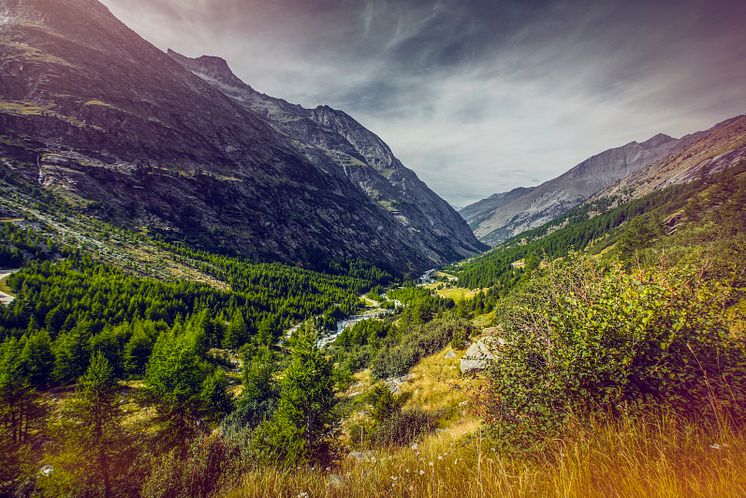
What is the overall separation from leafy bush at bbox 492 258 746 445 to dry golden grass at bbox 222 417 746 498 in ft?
1.91

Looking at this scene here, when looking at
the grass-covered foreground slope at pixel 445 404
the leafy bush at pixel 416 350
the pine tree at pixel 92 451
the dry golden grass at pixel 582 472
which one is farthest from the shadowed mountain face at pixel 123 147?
the dry golden grass at pixel 582 472

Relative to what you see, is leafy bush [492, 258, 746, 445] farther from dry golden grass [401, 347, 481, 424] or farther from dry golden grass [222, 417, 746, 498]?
dry golden grass [401, 347, 481, 424]

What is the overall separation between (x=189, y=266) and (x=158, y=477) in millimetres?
108855

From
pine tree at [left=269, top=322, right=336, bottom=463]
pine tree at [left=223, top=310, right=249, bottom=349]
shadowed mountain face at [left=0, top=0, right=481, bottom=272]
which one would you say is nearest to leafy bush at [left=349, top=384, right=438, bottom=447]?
pine tree at [left=269, top=322, right=336, bottom=463]

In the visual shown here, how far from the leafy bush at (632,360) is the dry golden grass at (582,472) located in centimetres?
58

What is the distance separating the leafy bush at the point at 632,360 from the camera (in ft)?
14.8

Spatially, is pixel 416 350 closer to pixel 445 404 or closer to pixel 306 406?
pixel 445 404

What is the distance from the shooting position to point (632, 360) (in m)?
4.84

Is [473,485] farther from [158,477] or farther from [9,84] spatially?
[9,84]

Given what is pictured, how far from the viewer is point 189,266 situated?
3787 inches

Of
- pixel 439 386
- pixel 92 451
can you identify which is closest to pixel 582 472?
pixel 439 386

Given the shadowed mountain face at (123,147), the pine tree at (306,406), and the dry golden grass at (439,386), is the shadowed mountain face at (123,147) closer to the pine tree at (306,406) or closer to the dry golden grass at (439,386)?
the pine tree at (306,406)

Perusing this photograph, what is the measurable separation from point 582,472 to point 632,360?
111 inches

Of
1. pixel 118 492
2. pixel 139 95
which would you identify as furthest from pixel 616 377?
pixel 139 95
